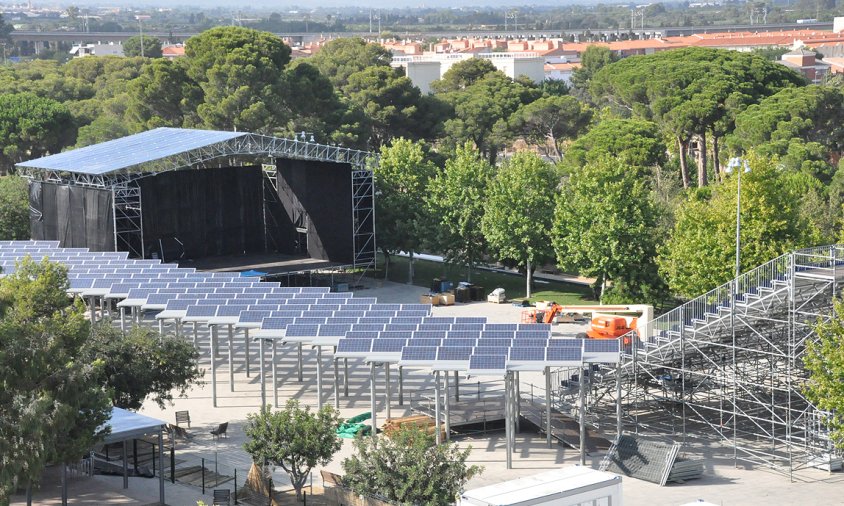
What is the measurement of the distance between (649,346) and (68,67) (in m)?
96.8

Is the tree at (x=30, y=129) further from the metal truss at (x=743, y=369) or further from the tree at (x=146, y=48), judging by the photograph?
the tree at (x=146, y=48)

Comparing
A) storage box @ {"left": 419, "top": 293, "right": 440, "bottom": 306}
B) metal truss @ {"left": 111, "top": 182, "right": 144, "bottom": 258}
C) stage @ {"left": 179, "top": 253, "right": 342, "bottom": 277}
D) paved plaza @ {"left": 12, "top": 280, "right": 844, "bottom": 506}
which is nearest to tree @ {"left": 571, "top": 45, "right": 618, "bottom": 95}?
stage @ {"left": 179, "top": 253, "right": 342, "bottom": 277}

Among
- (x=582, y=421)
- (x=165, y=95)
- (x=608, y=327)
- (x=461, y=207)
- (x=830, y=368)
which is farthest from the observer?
(x=165, y=95)

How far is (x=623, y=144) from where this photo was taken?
7006 cm

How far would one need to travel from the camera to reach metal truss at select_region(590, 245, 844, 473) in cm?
3303

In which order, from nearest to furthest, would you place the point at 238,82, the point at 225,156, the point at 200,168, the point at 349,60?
the point at 225,156
the point at 200,168
the point at 238,82
the point at 349,60

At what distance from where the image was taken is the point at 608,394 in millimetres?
37875

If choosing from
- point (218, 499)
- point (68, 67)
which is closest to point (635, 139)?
point (218, 499)

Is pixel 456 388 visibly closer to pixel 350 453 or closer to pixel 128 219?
pixel 350 453

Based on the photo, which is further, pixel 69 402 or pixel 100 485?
pixel 100 485

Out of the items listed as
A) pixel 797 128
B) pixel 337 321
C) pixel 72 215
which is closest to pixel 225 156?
pixel 72 215

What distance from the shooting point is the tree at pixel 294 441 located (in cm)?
2986

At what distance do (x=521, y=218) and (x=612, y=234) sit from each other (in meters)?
4.76

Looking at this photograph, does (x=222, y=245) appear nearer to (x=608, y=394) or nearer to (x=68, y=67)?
(x=608, y=394)
